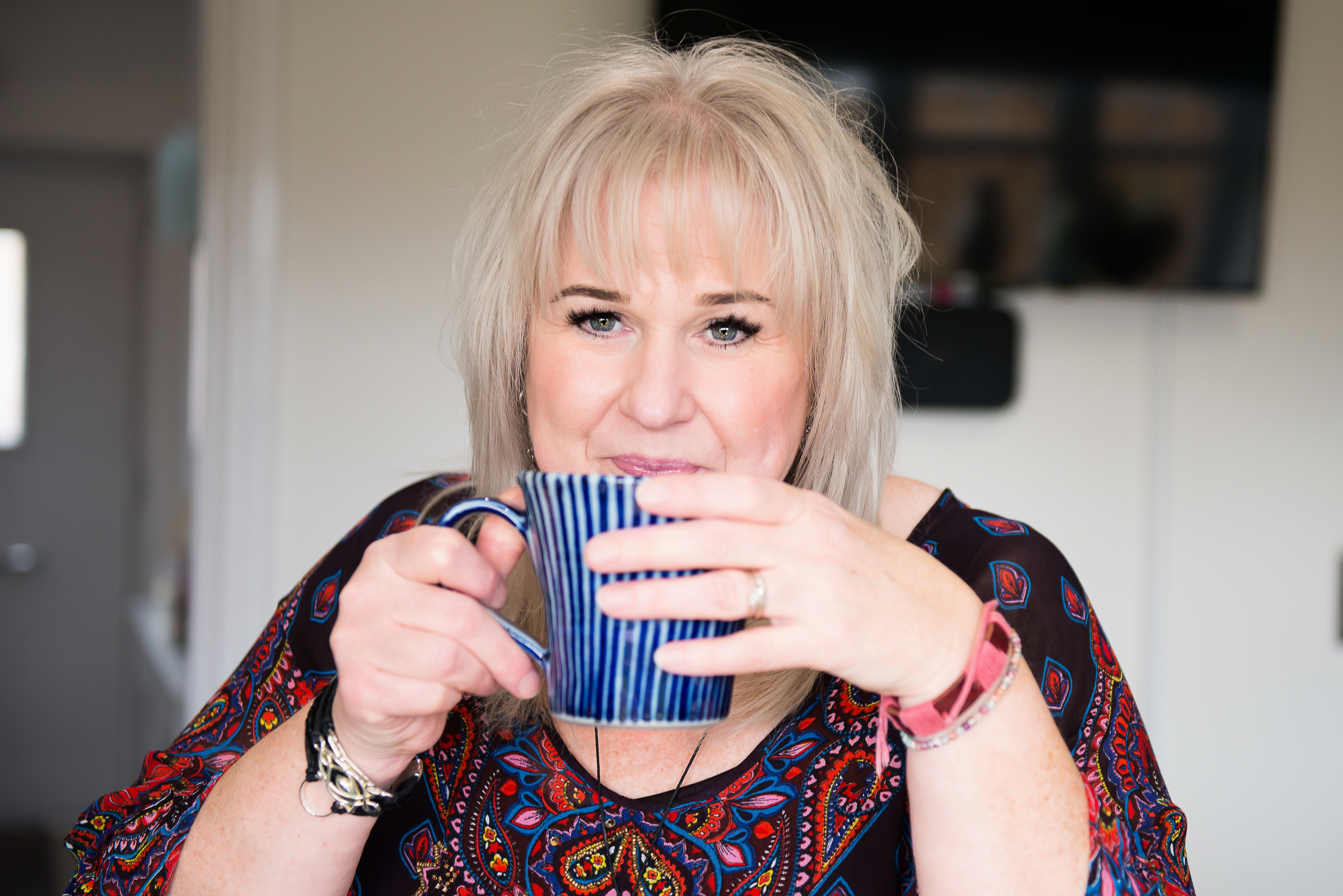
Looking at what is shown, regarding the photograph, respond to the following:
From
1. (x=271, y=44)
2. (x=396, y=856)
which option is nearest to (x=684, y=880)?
(x=396, y=856)

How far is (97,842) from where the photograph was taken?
35.8 inches

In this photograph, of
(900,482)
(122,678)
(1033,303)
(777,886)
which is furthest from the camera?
(122,678)

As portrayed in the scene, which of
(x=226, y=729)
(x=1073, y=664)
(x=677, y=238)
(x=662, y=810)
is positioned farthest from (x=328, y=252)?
(x=1073, y=664)

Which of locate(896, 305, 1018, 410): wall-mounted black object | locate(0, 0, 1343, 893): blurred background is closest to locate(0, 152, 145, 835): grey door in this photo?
locate(0, 0, 1343, 893): blurred background

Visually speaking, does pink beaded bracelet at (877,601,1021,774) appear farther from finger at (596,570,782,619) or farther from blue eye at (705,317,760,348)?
blue eye at (705,317,760,348)

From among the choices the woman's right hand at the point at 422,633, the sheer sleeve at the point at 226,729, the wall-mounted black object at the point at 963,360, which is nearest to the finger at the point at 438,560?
the woman's right hand at the point at 422,633

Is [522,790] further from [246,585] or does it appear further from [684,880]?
[246,585]

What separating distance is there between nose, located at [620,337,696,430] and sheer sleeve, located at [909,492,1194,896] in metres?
0.30

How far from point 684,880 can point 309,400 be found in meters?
1.46

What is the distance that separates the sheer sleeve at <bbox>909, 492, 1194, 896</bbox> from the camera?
824 millimetres

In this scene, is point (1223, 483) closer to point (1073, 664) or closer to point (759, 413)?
point (1073, 664)

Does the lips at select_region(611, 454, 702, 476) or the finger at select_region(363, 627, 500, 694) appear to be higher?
the lips at select_region(611, 454, 702, 476)

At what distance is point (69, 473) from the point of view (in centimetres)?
436

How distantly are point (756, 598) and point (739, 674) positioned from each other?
0.38 feet
